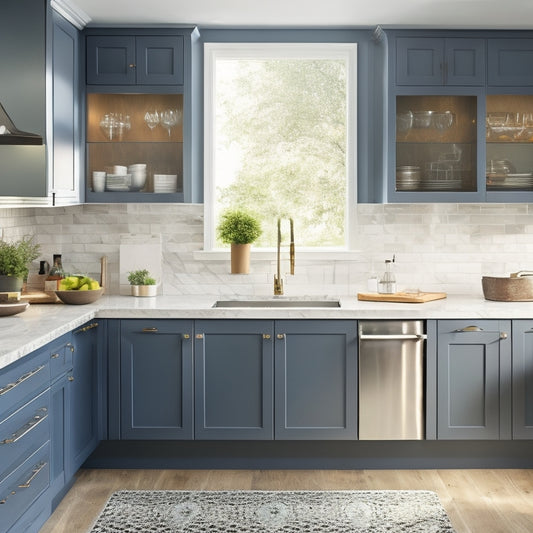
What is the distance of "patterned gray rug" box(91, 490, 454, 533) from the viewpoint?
3.78 metres

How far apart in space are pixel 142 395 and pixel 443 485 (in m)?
1.77

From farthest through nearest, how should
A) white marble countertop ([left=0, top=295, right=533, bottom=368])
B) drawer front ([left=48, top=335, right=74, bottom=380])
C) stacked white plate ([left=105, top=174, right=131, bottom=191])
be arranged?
1. stacked white plate ([left=105, top=174, right=131, bottom=191])
2. white marble countertop ([left=0, top=295, right=533, bottom=368])
3. drawer front ([left=48, top=335, right=74, bottom=380])

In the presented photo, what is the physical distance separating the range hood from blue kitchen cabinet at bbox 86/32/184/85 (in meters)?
1.07

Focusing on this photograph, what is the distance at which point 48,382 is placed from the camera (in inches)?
145

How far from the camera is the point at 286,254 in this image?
5215 mm

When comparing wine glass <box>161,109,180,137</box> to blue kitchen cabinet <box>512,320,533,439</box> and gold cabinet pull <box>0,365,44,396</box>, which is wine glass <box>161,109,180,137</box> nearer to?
gold cabinet pull <box>0,365,44,396</box>

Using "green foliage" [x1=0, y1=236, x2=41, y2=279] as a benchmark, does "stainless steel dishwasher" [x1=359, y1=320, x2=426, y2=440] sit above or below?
below

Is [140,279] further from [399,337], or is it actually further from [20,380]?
[20,380]

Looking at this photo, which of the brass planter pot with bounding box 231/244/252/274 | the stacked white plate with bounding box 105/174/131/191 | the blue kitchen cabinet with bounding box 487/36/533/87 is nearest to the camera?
the blue kitchen cabinet with bounding box 487/36/533/87

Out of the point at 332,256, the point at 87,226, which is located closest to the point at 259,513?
the point at 332,256

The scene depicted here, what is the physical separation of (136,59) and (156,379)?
195 cm

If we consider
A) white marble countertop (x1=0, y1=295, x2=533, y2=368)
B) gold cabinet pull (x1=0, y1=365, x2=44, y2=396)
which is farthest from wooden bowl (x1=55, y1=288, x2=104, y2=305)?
gold cabinet pull (x1=0, y1=365, x2=44, y2=396)

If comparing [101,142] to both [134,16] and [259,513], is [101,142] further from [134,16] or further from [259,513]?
[259,513]

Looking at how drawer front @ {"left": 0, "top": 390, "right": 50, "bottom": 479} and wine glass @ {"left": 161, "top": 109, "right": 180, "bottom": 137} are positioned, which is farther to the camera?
wine glass @ {"left": 161, "top": 109, "right": 180, "bottom": 137}
